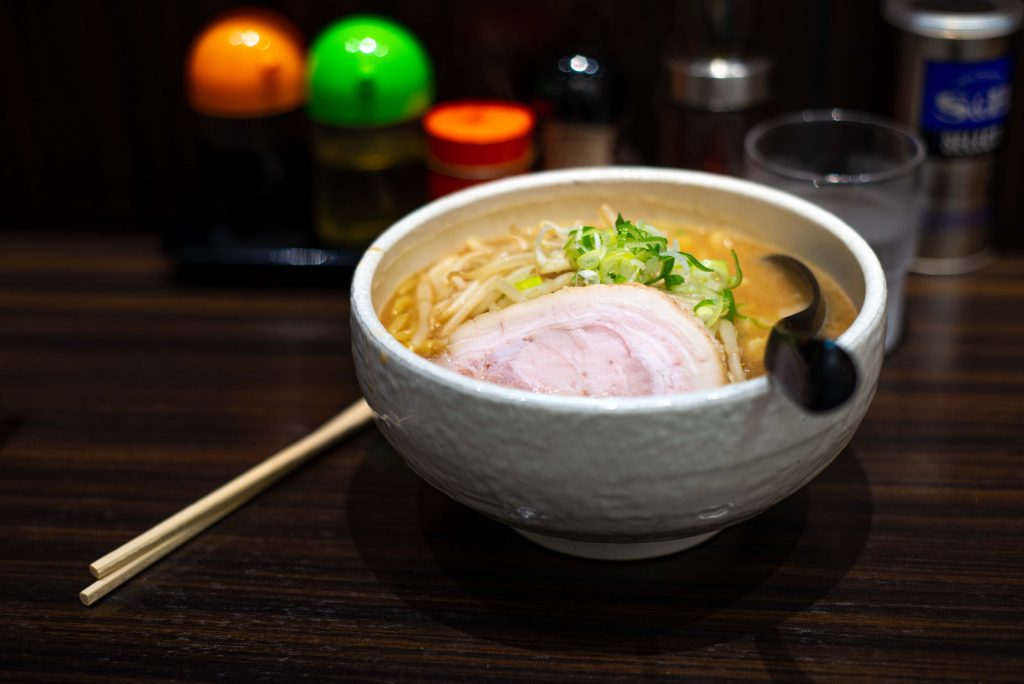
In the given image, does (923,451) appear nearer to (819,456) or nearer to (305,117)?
(819,456)

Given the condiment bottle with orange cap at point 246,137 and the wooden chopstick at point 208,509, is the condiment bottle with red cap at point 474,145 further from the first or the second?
the wooden chopstick at point 208,509

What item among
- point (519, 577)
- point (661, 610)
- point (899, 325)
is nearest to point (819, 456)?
point (661, 610)

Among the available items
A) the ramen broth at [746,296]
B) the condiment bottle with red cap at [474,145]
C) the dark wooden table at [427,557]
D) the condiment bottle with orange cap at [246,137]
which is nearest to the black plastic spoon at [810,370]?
the ramen broth at [746,296]

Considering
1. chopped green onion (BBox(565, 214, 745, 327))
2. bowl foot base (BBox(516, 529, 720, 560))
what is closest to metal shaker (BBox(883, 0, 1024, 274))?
chopped green onion (BBox(565, 214, 745, 327))

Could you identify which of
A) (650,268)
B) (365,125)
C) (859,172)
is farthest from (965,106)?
(365,125)

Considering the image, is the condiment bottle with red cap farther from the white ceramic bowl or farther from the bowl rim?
the white ceramic bowl
